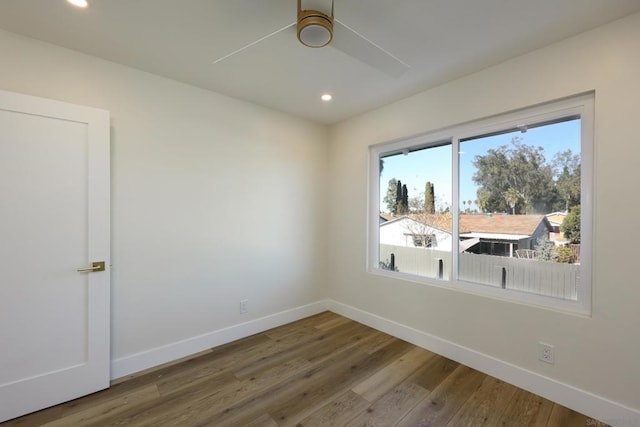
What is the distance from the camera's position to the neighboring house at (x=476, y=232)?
226cm

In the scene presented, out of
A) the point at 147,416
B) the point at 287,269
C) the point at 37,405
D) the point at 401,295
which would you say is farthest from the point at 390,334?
the point at 37,405

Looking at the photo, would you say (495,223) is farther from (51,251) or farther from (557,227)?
(51,251)

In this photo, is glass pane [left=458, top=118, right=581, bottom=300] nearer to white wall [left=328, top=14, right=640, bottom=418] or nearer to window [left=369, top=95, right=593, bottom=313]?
window [left=369, top=95, right=593, bottom=313]

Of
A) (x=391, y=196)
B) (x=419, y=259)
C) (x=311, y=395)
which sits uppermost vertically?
(x=391, y=196)

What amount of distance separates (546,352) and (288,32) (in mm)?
2986

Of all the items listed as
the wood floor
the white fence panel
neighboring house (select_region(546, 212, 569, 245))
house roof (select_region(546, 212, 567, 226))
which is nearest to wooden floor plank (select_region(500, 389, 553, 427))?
the wood floor

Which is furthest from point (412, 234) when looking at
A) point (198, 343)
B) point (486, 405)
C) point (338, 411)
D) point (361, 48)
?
point (198, 343)

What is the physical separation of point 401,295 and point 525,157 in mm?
1765

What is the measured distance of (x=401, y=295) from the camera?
10.0ft

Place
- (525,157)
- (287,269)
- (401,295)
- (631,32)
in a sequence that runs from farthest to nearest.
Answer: (287,269) → (401,295) → (525,157) → (631,32)

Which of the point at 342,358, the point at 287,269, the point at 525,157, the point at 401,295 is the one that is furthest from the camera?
the point at 287,269

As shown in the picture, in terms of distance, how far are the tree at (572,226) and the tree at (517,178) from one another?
0.13 m

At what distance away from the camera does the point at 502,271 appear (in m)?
2.39

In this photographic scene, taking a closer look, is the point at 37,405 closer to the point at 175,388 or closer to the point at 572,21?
the point at 175,388
